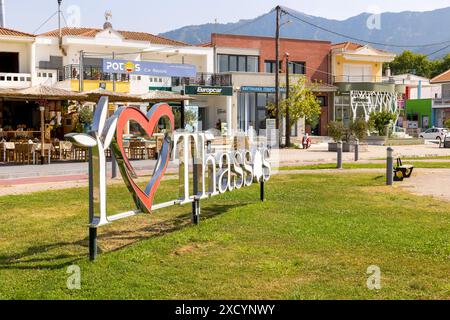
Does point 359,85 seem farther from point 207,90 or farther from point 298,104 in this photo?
point 207,90

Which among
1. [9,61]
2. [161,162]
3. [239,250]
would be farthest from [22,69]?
[239,250]

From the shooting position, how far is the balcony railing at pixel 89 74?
37.6 metres

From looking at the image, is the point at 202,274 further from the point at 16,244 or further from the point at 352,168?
the point at 352,168

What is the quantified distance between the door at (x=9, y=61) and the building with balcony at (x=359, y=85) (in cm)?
2798

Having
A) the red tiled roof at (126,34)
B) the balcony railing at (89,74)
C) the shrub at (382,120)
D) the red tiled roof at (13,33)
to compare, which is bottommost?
the shrub at (382,120)

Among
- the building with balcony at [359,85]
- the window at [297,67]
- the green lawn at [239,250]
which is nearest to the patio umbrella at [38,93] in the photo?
the green lawn at [239,250]

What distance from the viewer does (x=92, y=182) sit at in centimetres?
750

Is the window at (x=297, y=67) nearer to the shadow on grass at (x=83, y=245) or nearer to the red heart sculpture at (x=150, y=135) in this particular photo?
the shadow on grass at (x=83, y=245)

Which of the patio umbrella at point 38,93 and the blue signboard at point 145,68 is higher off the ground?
the blue signboard at point 145,68

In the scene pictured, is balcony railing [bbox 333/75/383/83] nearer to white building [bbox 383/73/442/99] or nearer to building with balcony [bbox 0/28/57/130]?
white building [bbox 383/73/442/99]

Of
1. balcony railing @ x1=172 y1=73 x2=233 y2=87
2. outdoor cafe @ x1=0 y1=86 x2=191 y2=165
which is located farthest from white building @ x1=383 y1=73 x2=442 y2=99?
outdoor cafe @ x1=0 y1=86 x2=191 y2=165

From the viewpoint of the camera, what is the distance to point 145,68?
35938 millimetres
